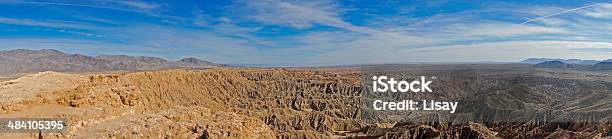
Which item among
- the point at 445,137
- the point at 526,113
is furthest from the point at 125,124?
the point at 526,113

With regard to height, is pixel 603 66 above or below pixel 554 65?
below

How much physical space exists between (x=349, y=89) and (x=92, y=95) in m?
89.4

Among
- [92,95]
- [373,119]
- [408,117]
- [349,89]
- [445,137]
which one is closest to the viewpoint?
[92,95]

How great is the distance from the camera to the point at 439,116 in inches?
3698

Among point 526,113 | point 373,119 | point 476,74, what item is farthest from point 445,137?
point 476,74

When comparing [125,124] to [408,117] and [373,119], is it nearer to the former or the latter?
[408,117]

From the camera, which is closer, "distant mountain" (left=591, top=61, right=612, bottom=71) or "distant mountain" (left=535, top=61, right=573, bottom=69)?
"distant mountain" (left=591, top=61, right=612, bottom=71)

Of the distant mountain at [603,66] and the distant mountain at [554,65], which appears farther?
the distant mountain at [554,65]

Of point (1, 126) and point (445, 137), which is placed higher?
point (1, 126)

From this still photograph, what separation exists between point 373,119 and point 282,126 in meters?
25.3

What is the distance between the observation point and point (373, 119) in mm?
110500

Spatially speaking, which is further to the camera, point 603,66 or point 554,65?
point 554,65

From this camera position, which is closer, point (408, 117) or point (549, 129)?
point (549, 129)

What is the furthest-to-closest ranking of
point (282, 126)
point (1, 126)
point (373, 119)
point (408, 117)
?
point (373, 119) < point (408, 117) < point (282, 126) < point (1, 126)
